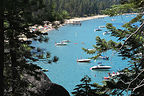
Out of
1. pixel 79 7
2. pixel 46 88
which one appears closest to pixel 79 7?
pixel 79 7

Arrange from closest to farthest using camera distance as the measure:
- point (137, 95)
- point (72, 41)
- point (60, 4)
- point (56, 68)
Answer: point (137, 95)
point (56, 68)
point (72, 41)
point (60, 4)

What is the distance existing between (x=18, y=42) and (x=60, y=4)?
84791 millimetres

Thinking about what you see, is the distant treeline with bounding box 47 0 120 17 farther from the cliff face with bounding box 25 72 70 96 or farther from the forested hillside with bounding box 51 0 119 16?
the cliff face with bounding box 25 72 70 96

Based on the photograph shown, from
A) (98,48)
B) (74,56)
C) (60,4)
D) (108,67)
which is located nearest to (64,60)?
(74,56)

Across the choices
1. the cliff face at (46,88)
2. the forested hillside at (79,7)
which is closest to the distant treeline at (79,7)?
the forested hillside at (79,7)

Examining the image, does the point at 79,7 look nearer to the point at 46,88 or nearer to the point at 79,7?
the point at 79,7

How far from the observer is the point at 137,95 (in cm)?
574

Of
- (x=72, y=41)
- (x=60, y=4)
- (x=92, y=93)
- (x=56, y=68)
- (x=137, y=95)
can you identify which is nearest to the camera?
(x=137, y=95)

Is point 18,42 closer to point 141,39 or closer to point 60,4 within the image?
point 141,39

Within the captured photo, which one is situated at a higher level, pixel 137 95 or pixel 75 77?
pixel 137 95

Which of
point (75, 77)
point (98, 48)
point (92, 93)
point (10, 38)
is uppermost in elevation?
point (10, 38)

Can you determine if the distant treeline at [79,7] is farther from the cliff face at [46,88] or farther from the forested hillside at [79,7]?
the cliff face at [46,88]

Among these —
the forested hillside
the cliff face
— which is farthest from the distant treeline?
the cliff face

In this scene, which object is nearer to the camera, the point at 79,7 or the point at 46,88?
the point at 46,88
